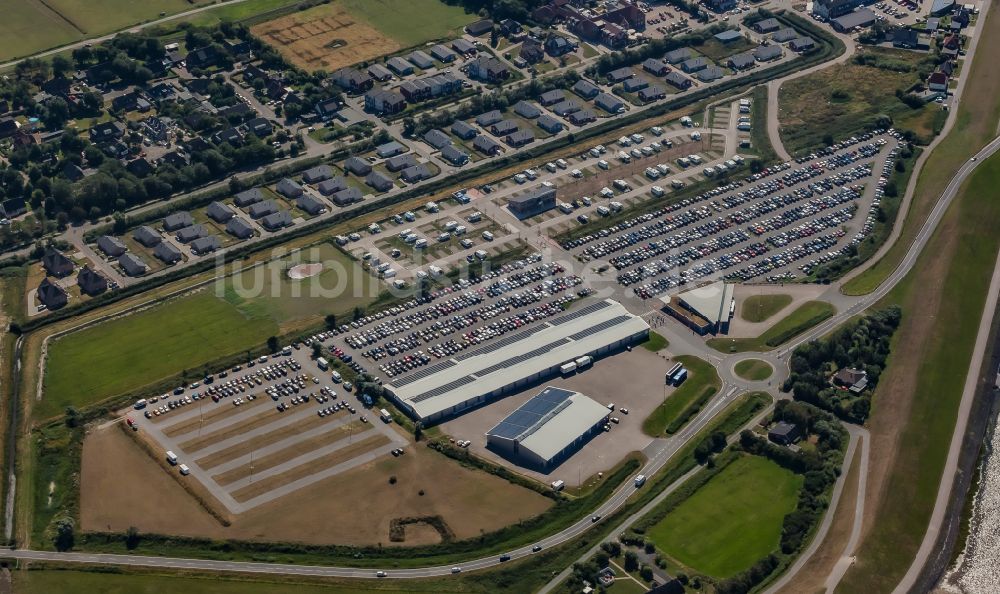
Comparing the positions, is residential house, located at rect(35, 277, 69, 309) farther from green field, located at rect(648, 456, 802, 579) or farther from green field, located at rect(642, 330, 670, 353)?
green field, located at rect(648, 456, 802, 579)

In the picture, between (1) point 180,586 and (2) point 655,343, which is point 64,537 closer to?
(1) point 180,586

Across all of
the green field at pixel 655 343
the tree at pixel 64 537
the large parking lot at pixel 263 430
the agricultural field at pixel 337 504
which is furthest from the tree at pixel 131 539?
the green field at pixel 655 343

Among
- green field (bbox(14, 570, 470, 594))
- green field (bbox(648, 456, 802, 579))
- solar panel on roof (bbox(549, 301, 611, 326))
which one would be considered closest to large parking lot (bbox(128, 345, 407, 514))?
green field (bbox(14, 570, 470, 594))

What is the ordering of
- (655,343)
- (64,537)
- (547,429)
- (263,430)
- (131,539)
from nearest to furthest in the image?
(64,537) → (131,539) → (547,429) → (263,430) → (655,343)

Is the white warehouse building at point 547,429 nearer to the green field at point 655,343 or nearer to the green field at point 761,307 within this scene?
the green field at point 655,343

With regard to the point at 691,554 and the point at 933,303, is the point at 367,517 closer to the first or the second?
the point at 691,554

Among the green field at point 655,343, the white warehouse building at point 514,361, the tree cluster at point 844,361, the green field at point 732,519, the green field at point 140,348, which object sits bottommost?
the green field at point 140,348

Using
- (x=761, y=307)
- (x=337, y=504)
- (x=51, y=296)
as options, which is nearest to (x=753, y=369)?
(x=761, y=307)
